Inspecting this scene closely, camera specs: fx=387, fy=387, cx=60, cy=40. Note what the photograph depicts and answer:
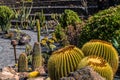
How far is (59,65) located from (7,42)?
30.5 ft

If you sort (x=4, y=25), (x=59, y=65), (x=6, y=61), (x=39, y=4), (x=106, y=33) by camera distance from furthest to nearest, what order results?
1. (x=39, y=4)
2. (x=4, y=25)
3. (x=6, y=61)
4. (x=106, y=33)
5. (x=59, y=65)

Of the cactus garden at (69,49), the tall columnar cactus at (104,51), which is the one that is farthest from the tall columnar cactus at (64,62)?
the tall columnar cactus at (104,51)

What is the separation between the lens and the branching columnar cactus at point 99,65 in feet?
15.0

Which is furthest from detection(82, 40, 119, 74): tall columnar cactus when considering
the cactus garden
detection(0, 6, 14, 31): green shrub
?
detection(0, 6, 14, 31): green shrub

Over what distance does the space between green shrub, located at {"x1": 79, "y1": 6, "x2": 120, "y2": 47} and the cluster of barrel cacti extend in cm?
254

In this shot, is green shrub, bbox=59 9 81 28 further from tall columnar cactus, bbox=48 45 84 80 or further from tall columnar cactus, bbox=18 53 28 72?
tall columnar cactus, bbox=48 45 84 80

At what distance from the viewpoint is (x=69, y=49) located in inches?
193

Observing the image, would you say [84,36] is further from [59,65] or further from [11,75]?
[59,65]

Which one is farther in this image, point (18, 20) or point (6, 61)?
point (18, 20)

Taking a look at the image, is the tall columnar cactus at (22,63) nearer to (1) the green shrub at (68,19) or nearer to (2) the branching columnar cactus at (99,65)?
(2) the branching columnar cactus at (99,65)

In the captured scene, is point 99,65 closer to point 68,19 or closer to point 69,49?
point 69,49

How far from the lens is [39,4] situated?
2066 cm

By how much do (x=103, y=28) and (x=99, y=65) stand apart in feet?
11.1

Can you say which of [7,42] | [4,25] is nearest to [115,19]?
[7,42]
